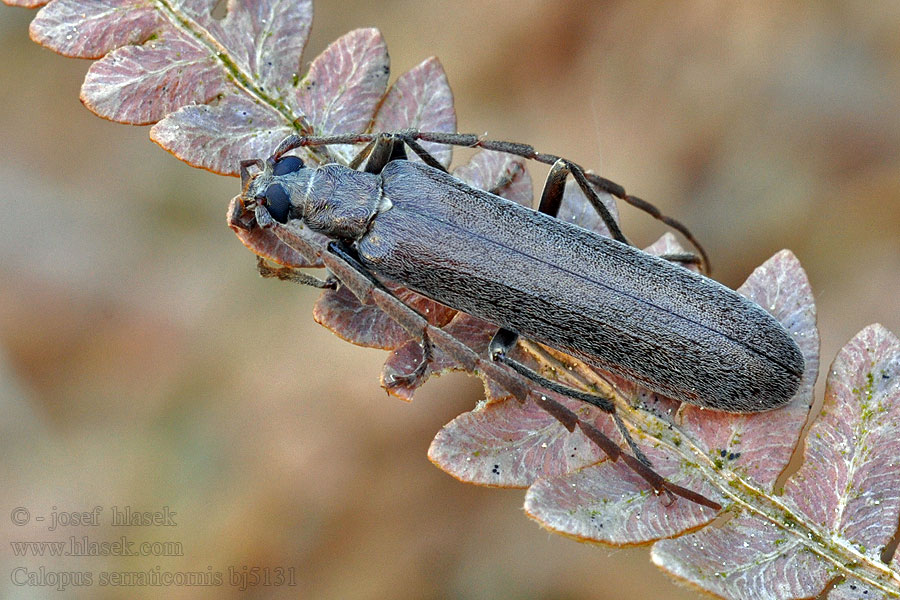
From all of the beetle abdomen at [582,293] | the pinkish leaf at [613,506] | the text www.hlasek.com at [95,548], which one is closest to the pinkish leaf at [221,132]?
the beetle abdomen at [582,293]

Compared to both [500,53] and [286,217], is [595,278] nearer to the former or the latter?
[286,217]

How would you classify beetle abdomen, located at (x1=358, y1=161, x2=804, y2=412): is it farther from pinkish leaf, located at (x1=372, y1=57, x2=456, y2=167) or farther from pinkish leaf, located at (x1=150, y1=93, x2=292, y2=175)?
pinkish leaf, located at (x1=150, y1=93, x2=292, y2=175)

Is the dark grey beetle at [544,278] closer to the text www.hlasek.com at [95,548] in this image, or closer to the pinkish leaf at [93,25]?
the pinkish leaf at [93,25]

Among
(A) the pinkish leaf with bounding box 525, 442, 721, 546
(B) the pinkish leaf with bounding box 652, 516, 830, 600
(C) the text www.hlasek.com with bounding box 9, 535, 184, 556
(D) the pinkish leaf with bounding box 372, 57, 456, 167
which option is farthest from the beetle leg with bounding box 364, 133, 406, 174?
(C) the text www.hlasek.com with bounding box 9, 535, 184, 556

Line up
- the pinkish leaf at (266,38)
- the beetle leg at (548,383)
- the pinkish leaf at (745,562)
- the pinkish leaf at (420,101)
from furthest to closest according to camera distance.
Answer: the pinkish leaf at (420,101) < the pinkish leaf at (266,38) < the beetle leg at (548,383) < the pinkish leaf at (745,562)

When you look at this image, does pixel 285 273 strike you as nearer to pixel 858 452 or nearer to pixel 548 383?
pixel 548 383

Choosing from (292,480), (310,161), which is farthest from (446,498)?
(310,161)

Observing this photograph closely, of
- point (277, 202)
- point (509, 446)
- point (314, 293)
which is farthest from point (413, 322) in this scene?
point (314, 293)
